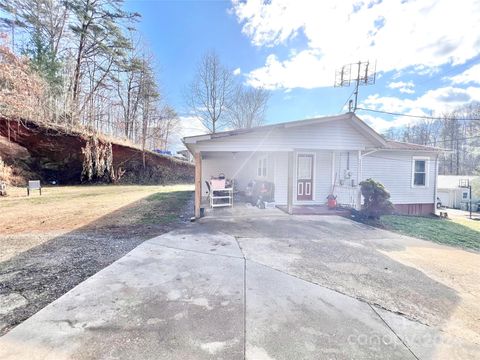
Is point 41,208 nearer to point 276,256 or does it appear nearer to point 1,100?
point 1,100

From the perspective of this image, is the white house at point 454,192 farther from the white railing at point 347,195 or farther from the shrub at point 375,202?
the shrub at point 375,202

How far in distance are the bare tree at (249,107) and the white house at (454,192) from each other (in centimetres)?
2279

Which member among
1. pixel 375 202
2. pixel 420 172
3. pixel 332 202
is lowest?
pixel 332 202

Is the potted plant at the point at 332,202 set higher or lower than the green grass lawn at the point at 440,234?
higher

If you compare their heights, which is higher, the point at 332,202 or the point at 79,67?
the point at 79,67

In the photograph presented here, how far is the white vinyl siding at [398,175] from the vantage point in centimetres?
1002

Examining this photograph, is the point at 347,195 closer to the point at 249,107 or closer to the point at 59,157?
the point at 59,157

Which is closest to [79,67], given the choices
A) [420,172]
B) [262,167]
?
[262,167]

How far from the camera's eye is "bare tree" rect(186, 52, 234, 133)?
79.3ft

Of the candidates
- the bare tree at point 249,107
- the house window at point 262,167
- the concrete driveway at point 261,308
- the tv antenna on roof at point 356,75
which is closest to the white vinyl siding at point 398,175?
the tv antenna on roof at point 356,75

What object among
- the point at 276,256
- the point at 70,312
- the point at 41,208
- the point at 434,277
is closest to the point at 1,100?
the point at 41,208

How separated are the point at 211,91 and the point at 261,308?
24.8 meters

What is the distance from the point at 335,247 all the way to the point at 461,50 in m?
15.7

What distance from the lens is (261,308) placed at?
2.54m
